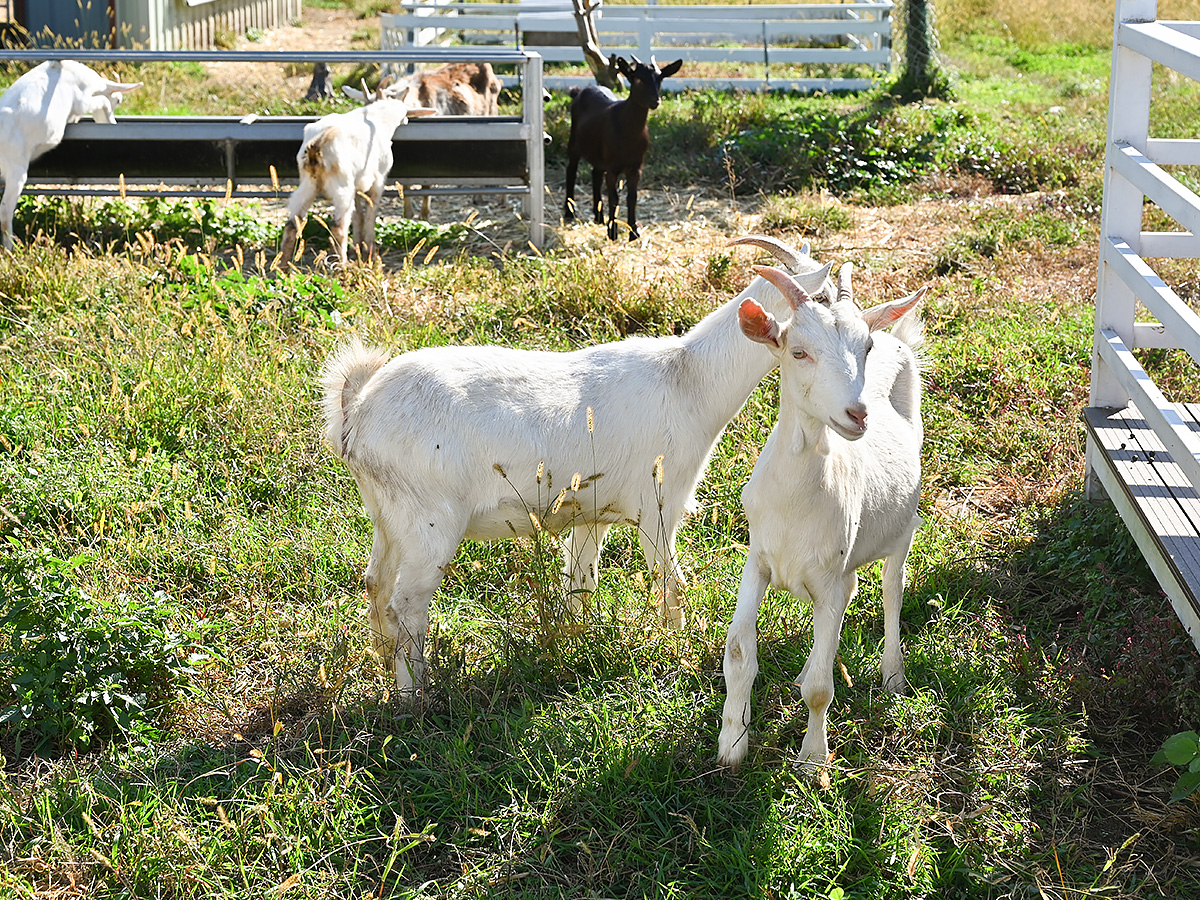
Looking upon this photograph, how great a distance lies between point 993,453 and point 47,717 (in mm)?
4047

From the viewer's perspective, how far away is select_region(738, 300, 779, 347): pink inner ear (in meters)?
2.95

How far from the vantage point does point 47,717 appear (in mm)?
3436

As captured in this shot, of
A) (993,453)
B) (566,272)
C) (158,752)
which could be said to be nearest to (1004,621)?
(993,453)

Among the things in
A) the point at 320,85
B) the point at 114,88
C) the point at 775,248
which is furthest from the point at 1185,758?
the point at 320,85

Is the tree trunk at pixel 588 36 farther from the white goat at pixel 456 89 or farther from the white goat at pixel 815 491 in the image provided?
the white goat at pixel 815 491

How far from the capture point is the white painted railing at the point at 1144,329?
3.69m

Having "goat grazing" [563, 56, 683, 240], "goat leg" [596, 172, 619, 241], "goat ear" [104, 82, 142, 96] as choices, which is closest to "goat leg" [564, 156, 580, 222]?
"goat grazing" [563, 56, 683, 240]

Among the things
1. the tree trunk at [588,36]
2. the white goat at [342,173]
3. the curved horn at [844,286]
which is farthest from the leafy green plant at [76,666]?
the tree trunk at [588,36]

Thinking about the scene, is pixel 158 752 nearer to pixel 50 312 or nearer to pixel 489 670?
pixel 489 670

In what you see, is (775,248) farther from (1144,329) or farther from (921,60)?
(921,60)

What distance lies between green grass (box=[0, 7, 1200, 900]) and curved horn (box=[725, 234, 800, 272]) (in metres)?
1.20

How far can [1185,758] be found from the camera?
9.59 ft

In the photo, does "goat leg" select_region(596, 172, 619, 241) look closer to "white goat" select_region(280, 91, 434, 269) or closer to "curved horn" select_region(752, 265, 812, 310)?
"white goat" select_region(280, 91, 434, 269)

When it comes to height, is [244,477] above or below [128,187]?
below
